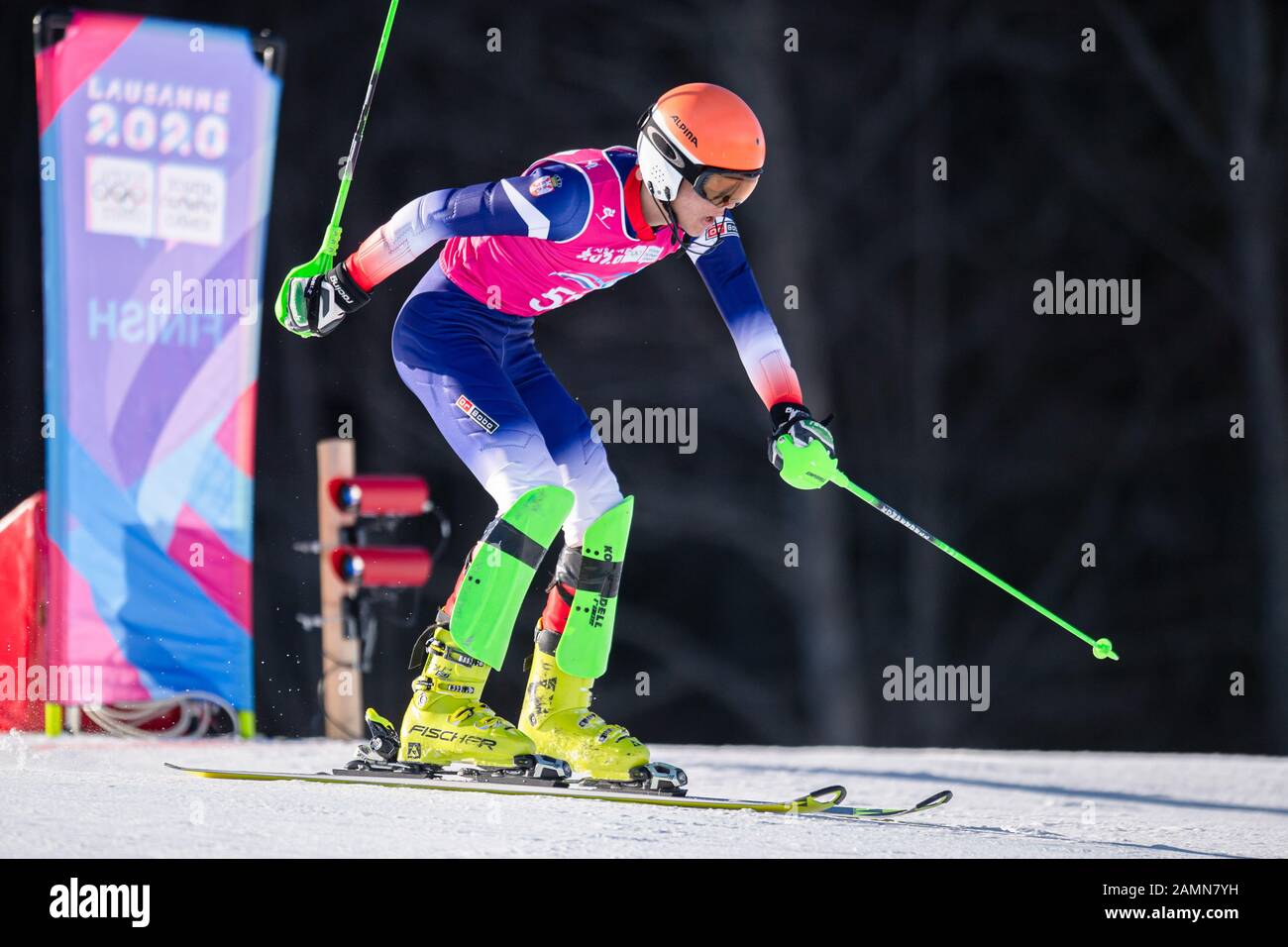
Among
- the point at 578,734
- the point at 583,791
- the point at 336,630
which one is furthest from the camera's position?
the point at 336,630

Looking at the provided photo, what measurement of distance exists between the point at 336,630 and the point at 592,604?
8.61 feet

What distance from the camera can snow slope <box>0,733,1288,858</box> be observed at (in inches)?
135

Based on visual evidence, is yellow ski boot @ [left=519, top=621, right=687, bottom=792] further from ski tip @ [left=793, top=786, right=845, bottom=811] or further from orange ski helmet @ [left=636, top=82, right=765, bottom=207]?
orange ski helmet @ [left=636, top=82, right=765, bottom=207]

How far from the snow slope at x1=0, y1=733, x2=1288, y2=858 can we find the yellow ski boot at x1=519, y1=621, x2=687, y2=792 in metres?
0.24

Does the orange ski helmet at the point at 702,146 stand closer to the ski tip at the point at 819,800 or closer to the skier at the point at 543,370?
the skier at the point at 543,370

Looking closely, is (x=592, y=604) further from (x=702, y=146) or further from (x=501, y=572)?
(x=702, y=146)

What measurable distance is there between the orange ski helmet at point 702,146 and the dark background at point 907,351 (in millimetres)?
8348

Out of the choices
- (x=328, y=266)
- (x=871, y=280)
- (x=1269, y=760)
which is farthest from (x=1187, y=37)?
(x=328, y=266)

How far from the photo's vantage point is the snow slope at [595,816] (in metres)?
3.42

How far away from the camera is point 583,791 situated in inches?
163
